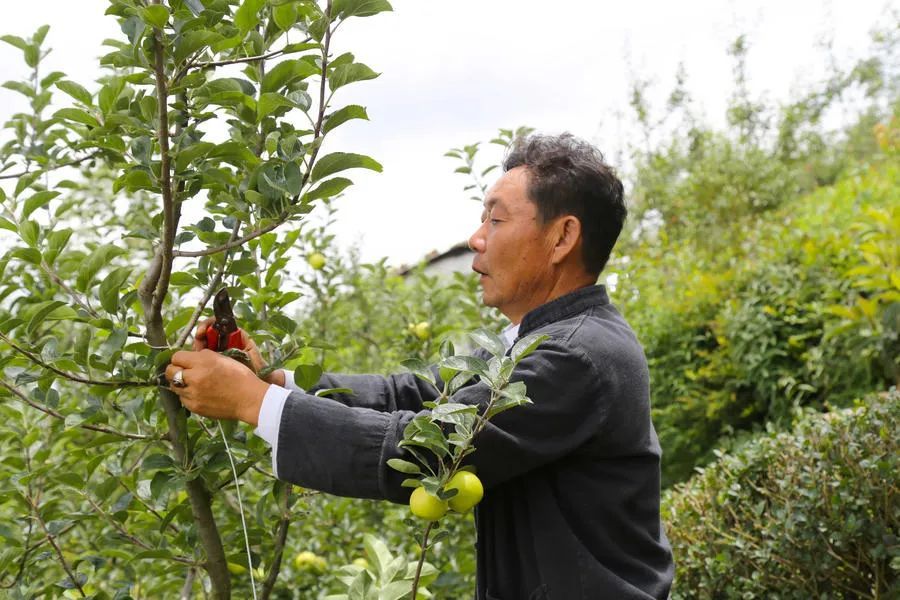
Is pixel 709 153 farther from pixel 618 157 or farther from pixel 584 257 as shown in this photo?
pixel 584 257

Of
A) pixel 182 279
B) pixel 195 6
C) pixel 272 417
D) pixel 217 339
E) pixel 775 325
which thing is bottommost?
pixel 775 325

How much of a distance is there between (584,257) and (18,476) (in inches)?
47.4

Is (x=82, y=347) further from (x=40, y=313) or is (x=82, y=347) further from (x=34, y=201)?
(x=34, y=201)

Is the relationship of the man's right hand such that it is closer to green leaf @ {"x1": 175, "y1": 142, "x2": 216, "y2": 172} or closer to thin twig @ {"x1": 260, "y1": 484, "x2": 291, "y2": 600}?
thin twig @ {"x1": 260, "y1": 484, "x2": 291, "y2": 600}

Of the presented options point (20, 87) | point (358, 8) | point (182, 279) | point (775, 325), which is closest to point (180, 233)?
point (182, 279)

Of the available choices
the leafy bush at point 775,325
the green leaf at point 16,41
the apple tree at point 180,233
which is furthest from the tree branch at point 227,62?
the leafy bush at point 775,325

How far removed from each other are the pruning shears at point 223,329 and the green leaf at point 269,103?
332 millimetres

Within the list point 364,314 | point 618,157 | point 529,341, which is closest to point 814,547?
point 529,341

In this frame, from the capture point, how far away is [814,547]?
2467mm

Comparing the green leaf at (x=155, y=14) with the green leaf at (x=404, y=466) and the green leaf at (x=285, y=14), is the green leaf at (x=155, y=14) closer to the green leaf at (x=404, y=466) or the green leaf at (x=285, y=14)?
the green leaf at (x=285, y=14)

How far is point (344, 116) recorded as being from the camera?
1.45 metres

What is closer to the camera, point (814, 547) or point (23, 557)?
point (23, 557)

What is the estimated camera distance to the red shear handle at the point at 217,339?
164 centimetres

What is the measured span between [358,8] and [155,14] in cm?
30
